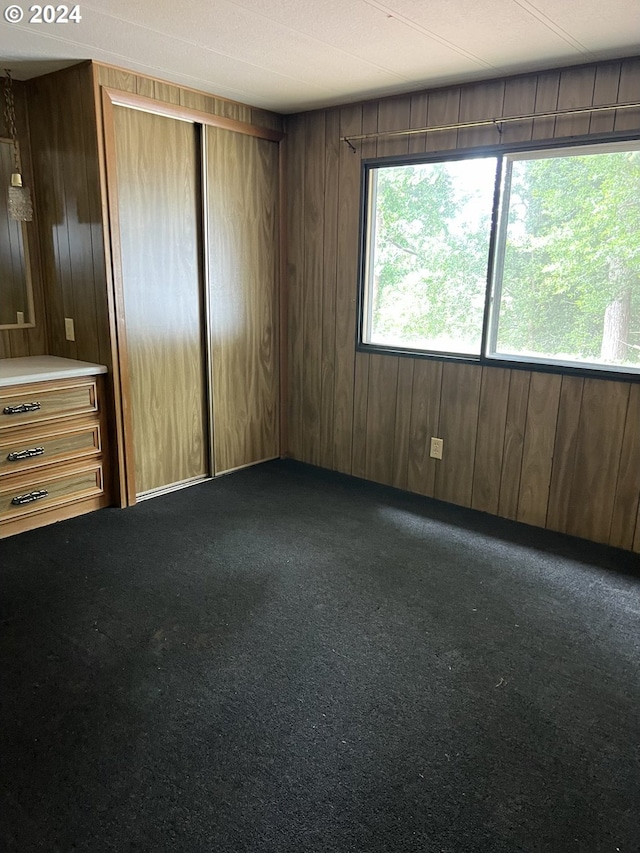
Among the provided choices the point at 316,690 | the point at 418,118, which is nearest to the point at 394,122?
the point at 418,118

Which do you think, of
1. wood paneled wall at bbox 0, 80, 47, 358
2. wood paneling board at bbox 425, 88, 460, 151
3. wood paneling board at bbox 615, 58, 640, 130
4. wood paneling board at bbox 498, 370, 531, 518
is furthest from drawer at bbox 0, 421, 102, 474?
wood paneling board at bbox 615, 58, 640, 130

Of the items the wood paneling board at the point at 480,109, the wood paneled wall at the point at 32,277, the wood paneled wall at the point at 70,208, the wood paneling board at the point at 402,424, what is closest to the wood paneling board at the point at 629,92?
the wood paneling board at the point at 480,109

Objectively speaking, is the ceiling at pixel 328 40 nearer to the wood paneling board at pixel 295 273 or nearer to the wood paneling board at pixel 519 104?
the wood paneling board at pixel 519 104

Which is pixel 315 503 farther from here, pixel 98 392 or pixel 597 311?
pixel 597 311

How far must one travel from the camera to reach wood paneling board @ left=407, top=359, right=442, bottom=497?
367cm

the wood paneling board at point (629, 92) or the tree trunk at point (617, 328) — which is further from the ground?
the wood paneling board at point (629, 92)

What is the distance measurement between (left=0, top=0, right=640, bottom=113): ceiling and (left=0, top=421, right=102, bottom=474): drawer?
1789 mm

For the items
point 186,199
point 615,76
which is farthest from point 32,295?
point 615,76

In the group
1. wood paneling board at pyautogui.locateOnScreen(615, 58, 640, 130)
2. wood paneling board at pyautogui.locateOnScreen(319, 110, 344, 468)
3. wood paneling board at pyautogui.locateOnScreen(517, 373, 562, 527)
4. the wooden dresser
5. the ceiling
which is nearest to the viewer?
the ceiling

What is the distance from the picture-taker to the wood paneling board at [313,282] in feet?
13.0

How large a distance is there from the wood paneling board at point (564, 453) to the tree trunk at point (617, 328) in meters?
0.19

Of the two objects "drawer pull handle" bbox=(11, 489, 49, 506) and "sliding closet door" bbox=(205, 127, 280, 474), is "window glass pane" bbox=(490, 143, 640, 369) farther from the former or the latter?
"drawer pull handle" bbox=(11, 489, 49, 506)

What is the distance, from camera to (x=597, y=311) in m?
3.03

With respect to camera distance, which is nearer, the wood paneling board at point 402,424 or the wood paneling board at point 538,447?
the wood paneling board at point 538,447
